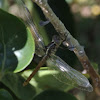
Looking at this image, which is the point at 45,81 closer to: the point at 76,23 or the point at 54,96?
the point at 54,96

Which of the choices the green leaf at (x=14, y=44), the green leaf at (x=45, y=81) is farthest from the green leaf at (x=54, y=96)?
the green leaf at (x=14, y=44)

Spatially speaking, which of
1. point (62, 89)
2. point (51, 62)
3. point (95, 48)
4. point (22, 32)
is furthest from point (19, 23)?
point (95, 48)

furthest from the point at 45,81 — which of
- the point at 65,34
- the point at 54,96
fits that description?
the point at 65,34

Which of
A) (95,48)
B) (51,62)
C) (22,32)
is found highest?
(22,32)

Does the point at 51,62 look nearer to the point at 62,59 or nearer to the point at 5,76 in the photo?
the point at 62,59

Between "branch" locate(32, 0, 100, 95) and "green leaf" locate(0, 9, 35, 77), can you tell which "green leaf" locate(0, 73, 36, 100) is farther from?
"branch" locate(32, 0, 100, 95)

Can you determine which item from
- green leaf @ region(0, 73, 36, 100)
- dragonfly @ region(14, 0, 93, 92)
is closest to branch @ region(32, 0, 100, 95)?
dragonfly @ region(14, 0, 93, 92)

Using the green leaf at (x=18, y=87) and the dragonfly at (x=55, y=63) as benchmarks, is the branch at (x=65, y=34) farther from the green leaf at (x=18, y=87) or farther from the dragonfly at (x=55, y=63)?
the green leaf at (x=18, y=87)
